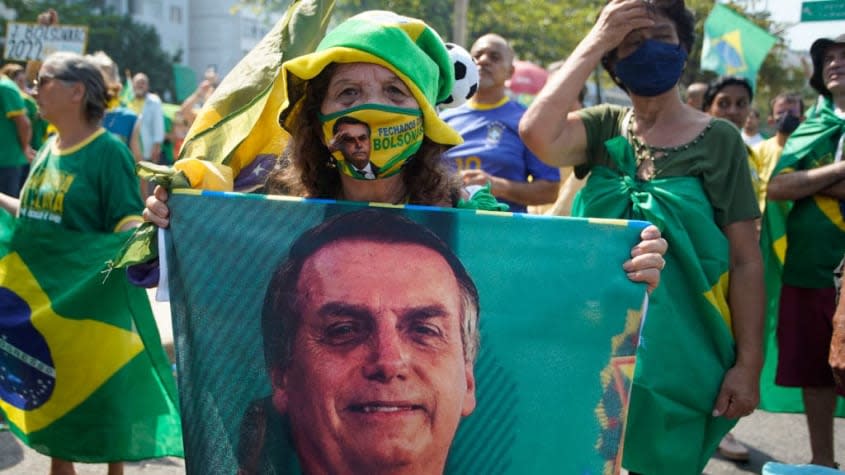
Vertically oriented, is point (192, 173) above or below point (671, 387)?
above

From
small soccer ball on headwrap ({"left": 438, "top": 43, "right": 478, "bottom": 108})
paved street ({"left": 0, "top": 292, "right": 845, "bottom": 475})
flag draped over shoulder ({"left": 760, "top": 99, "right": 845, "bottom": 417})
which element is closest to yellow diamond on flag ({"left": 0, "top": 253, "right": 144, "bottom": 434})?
paved street ({"left": 0, "top": 292, "right": 845, "bottom": 475})

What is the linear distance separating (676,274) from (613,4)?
0.93 metres

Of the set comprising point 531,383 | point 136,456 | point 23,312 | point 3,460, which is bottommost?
point 3,460

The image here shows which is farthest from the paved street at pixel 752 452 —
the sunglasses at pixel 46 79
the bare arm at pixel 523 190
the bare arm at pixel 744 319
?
the bare arm at pixel 744 319

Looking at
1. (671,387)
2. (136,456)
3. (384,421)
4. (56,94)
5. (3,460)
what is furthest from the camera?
(3,460)

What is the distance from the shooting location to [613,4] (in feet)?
9.95

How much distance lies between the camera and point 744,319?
300 cm

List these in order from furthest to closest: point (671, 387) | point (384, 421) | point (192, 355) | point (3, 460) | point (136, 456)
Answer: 1. point (3, 460)
2. point (136, 456)
3. point (671, 387)
4. point (192, 355)
5. point (384, 421)

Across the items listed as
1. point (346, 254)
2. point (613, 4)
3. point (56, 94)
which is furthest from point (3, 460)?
point (613, 4)

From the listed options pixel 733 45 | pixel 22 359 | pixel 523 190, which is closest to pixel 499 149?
pixel 523 190

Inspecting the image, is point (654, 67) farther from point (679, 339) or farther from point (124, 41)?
point (124, 41)

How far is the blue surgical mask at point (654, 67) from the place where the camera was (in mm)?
3043

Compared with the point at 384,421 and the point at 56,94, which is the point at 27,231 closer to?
the point at 56,94

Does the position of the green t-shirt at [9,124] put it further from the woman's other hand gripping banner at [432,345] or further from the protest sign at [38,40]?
the woman's other hand gripping banner at [432,345]
